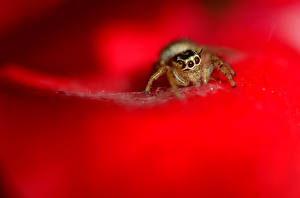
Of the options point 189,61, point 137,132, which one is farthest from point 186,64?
point 137,132

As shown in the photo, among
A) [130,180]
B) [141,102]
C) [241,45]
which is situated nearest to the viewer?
[130,180]

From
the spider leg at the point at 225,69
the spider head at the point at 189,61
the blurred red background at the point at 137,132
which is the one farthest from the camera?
the spider head at the point at 189,61

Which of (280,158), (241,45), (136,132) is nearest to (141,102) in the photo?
(136,132)

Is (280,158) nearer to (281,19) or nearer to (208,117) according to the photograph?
(208,117)

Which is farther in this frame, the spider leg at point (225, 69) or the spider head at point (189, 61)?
the spider head at point (189, 61)

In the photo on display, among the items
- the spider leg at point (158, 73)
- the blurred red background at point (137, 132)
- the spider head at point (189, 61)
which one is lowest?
the blurred red background at point (137, 132)
